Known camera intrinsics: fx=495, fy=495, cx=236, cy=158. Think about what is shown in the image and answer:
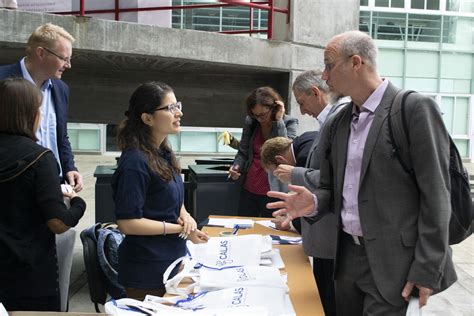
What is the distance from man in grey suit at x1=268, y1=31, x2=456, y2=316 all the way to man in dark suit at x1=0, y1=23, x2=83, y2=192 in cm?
157

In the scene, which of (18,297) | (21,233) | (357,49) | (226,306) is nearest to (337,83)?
(357,49)

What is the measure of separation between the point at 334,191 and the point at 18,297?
5.04ft

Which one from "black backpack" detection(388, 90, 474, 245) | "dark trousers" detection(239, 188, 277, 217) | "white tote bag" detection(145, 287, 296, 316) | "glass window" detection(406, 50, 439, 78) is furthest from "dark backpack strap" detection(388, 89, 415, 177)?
"glass window" detection(406, 50, 439, 78)

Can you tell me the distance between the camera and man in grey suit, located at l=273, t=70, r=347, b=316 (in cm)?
268

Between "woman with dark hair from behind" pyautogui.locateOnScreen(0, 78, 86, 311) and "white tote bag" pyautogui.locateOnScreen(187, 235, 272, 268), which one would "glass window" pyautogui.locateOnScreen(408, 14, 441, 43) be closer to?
"white tote bag" pyautogui.locateOnScreen(187, 235, 272, 268)

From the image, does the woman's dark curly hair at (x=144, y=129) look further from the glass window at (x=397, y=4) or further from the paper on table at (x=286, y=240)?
the glass window at (x=397, y=4)

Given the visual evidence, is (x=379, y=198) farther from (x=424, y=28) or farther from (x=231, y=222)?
(x=424, y=28)

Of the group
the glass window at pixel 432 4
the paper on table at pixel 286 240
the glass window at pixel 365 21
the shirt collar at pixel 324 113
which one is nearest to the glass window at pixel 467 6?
the glass window at pixel 432 4

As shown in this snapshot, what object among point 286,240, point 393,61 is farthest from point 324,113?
point 393,61

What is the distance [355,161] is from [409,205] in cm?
30

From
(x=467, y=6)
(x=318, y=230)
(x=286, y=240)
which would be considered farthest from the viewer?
(x=467, y=6)

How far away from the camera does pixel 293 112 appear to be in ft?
17.7

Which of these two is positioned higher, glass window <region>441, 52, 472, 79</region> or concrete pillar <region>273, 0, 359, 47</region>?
glass window <region>441, 52, 472, 79</region>

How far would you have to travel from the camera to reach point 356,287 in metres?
2.18
